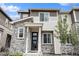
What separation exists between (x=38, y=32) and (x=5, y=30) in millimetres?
1087

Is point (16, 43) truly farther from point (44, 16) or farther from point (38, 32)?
point (44, 16)

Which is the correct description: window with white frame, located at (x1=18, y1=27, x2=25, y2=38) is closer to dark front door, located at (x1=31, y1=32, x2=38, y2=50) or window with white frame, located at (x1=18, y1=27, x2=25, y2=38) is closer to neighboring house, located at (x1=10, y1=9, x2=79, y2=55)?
neighboring house, located at (x1=10, y1=9, x2=79, y2=55)

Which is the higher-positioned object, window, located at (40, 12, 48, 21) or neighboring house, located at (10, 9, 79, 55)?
window, located at (40, 12, 48, 21)

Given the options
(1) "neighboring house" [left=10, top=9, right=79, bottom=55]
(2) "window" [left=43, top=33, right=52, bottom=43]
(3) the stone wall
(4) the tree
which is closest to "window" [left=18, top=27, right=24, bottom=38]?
(1) "neighboring house" [left=10, top=9, right=79, bottom=55]

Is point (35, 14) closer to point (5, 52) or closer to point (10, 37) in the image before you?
point (10, 37)

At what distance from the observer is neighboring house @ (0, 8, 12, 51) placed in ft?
18.1

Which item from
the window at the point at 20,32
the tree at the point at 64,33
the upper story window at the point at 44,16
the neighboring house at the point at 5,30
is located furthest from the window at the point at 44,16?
the neighboring house at the point at 5,30

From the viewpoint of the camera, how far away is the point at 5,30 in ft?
18.3

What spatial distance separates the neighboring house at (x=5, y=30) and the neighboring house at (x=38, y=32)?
0.16m

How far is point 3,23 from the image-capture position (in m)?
5.60

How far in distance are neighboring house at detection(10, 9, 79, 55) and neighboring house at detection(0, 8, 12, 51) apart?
160mm

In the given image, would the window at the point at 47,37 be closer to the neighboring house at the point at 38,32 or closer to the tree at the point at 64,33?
the neighboring house at the point at 38,32

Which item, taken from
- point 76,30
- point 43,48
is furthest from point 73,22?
point 43,48

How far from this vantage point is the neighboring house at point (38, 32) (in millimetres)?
5582
